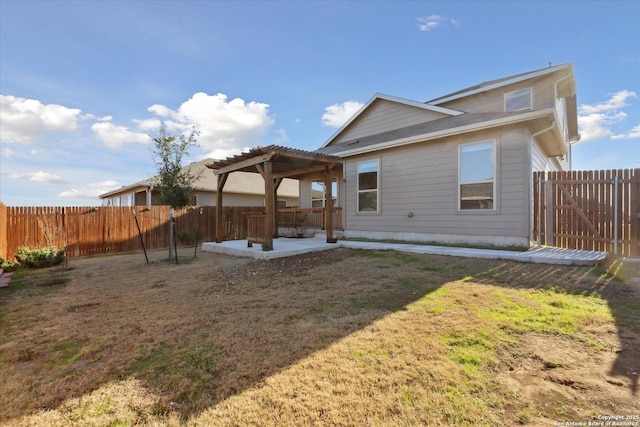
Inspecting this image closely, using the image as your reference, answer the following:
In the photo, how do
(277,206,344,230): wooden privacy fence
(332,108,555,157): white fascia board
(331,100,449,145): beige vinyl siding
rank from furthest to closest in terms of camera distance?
(277,206,344,230): wooden privacy fence, (331,100,449,145): beige vinyl siding, (332,108,555,157): white fascia board

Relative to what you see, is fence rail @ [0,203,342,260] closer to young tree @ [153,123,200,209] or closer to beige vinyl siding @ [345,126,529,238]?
beige vinyl siding @ [345,126,529,238]

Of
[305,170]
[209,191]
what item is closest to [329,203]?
[305,170]

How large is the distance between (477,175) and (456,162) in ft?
2.09

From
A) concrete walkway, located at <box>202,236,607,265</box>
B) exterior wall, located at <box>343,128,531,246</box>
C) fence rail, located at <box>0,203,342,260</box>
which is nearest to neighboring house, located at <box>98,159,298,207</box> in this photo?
fence rail, located at <box>0,203,342,260</box>

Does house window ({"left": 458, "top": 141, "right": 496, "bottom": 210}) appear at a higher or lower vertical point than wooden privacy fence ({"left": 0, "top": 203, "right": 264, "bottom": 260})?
higher

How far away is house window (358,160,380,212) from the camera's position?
934 cm

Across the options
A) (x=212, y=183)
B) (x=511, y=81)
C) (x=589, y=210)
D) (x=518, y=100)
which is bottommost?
(x=589, y=210)

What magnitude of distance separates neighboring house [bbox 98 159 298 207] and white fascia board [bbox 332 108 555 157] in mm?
9749

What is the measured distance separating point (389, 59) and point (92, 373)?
12255mm

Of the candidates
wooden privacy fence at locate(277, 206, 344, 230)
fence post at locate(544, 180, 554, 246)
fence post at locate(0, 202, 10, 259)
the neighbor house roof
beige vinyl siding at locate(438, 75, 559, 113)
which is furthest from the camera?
the neighbor house roof

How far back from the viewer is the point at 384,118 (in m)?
10.9

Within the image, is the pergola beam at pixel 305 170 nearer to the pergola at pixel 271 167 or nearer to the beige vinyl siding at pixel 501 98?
the pergola at pixel 271 167

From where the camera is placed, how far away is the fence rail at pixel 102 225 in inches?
321

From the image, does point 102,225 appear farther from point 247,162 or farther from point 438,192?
point 438,192
